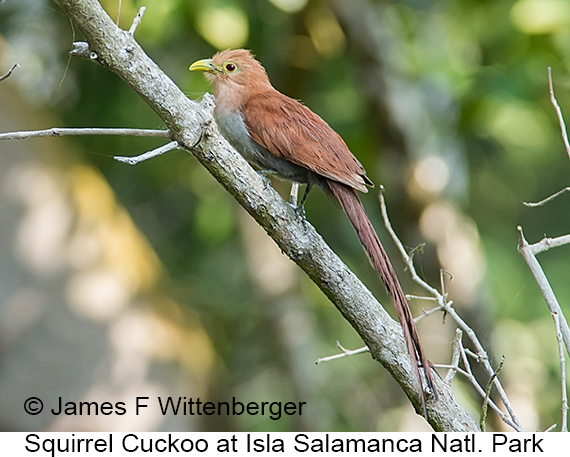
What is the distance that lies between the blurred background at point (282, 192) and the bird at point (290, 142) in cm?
144

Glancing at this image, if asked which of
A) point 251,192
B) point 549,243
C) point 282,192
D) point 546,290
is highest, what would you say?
point 282,192

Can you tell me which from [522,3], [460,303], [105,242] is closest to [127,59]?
[522,3]

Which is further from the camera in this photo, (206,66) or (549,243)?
(206,66)

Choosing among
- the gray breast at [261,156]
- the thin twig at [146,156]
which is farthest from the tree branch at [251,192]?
the gray breast at [261,156]

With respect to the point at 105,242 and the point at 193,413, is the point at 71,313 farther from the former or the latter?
the point at 193,413

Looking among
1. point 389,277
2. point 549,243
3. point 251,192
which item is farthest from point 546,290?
point 251,192

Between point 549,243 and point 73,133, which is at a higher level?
point 73,133

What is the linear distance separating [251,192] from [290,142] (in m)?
0.52

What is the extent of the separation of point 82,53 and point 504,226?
6561 millimetres

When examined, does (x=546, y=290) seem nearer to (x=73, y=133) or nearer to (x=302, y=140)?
(x=302, y=140)

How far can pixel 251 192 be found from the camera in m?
1.93

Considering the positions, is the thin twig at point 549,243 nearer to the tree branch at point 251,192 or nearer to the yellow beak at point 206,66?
the tree branch at point 251,192

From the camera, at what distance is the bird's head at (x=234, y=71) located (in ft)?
8.95

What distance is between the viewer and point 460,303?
16.1ft
